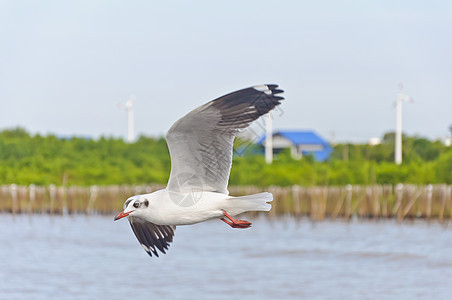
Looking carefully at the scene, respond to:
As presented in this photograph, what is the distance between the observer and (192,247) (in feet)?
130

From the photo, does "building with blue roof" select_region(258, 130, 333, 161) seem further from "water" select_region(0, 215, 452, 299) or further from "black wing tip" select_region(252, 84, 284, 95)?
"black wing tip" select_region(252, 84, 284, 95)

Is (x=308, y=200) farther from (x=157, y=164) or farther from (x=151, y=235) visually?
(x=151, y=235)

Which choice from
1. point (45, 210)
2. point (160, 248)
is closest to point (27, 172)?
point (45, 210)

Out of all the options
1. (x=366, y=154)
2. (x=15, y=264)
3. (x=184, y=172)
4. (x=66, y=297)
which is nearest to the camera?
(x=184, y=172)

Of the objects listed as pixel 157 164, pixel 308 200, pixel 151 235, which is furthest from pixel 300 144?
pixel 151 235

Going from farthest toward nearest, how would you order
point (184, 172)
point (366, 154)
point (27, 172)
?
point (366, 154) → point (27, 172) → point (184, 172)

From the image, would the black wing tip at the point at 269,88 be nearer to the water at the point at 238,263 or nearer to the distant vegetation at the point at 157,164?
the water at the point at 238,263

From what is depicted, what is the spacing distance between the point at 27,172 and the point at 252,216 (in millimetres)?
12641

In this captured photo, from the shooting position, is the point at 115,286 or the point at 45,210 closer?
the point at 115,286

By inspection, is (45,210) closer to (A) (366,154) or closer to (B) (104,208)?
(B) (104,208)

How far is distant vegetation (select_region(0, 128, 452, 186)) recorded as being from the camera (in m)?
42.6

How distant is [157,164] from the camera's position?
49.4 metres

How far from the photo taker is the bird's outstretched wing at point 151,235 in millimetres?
10125

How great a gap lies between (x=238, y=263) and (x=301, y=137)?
50662mm
